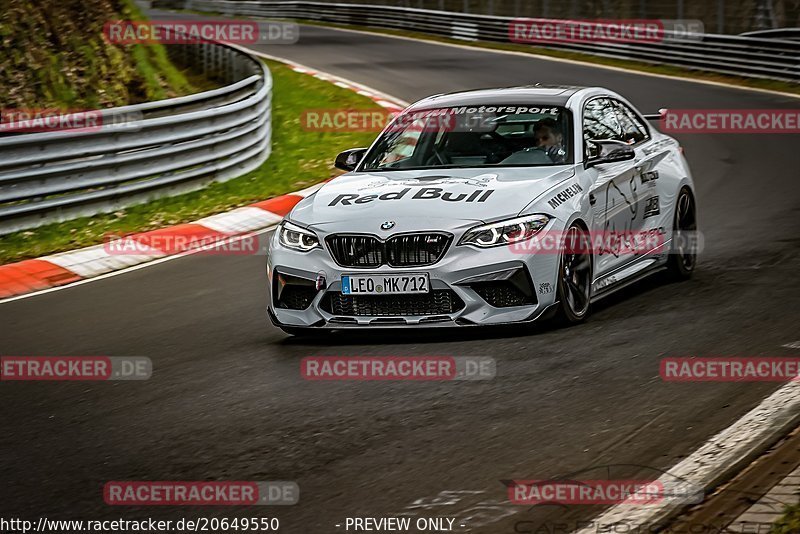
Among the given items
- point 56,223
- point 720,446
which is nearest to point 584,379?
point 720,446

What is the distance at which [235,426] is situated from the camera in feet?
20.1

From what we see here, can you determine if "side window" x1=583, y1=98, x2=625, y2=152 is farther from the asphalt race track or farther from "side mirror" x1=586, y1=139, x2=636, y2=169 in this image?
the asphalt race track

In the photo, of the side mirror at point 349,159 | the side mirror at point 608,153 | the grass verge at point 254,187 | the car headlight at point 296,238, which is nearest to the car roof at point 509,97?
the side mirror at point 608,153

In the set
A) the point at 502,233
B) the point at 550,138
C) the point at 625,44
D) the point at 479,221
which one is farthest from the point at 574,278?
the point at 625,44

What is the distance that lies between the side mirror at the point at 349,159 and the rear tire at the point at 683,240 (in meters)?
2.38

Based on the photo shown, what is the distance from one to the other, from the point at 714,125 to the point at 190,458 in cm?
1679

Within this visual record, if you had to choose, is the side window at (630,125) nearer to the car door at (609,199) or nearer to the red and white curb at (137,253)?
the car door at (609,199)

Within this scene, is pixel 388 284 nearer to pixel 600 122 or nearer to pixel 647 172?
pixel 600 122

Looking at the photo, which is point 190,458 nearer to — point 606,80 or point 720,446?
point 720,446

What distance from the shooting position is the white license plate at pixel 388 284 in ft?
24.8

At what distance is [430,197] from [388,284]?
666 mm

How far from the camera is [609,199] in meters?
8.62

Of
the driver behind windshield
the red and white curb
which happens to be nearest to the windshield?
the driver behind windshield

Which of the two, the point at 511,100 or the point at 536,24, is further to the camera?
the point at 536,24
